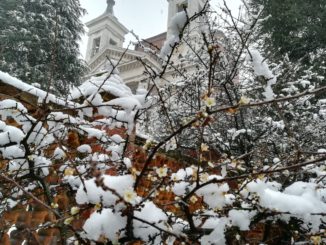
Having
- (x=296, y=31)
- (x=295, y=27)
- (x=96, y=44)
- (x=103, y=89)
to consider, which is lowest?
(x=103, y=89)

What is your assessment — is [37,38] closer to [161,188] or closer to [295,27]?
[295,27]

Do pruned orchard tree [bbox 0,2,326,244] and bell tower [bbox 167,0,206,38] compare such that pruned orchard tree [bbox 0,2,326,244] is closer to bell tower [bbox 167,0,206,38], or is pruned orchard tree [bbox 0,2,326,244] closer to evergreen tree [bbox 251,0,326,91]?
evergreen tree [bbox 251,0,326,91]

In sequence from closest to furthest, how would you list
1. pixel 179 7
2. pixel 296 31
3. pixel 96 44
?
pixel 296 31 < pixel 179 7 < pixel 96 44

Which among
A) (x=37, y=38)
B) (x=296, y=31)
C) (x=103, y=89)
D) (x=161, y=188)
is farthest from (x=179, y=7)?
(x=161, y=188)

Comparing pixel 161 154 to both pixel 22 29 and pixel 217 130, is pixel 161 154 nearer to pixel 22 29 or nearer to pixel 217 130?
pixel 217 130

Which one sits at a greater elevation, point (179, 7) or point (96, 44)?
point (96, 44)

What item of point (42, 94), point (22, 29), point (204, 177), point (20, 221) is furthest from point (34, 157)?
point (22, 29)

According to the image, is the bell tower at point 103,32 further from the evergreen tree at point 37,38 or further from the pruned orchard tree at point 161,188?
the pruned orchard tree at point 161,188

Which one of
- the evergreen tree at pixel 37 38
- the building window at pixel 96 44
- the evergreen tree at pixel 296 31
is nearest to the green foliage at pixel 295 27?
the evergreen tree at pixel 296 31

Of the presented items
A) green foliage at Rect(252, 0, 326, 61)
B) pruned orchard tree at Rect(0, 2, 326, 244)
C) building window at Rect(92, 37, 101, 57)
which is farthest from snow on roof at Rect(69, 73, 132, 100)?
building window at Rect(92, 37, 101, 57)

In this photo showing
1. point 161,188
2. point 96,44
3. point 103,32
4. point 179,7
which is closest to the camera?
point 161,188

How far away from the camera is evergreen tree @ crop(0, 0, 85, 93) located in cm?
1675

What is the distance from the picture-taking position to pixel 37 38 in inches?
672

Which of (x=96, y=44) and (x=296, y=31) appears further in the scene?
(x=96, y=44)
